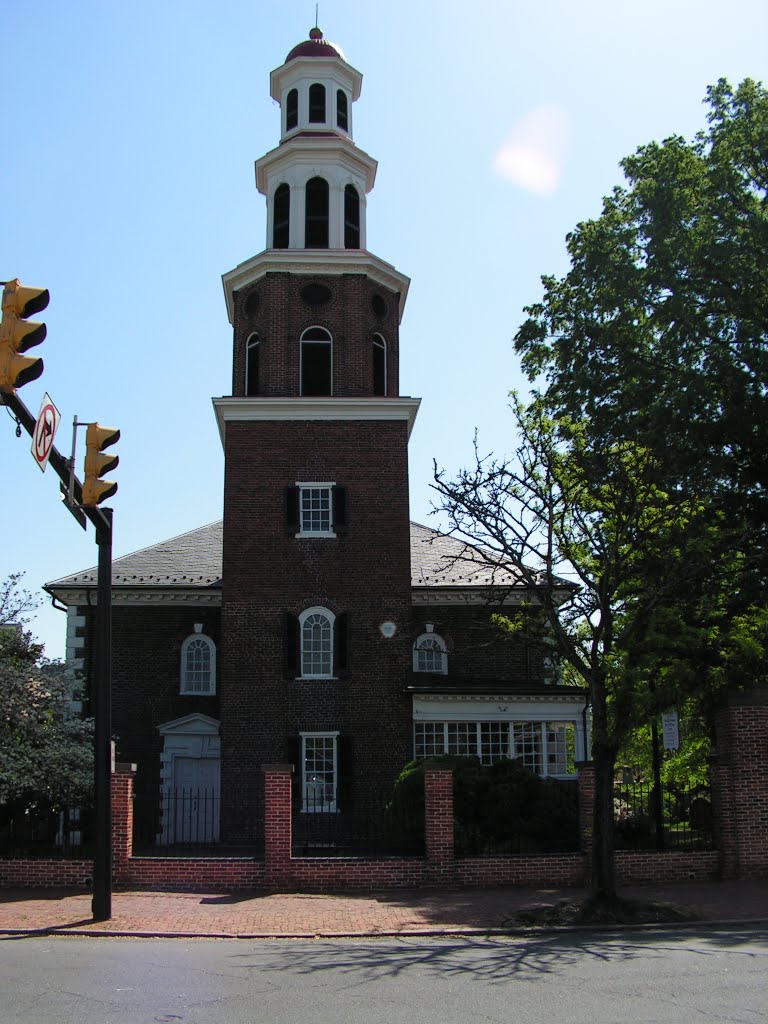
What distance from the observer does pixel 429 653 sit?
1174 inches

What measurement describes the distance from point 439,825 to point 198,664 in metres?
13.1

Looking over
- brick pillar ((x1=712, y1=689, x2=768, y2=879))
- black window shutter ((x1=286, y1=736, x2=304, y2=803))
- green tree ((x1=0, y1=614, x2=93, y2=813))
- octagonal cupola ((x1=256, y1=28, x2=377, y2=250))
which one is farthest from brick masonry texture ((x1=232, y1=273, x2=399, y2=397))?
brick pillar ((x1=712, y1=689, x2=768, y2=879))

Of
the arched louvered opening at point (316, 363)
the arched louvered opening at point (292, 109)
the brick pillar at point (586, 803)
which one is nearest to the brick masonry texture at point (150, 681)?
the arched louvered opening at point (316, 363)

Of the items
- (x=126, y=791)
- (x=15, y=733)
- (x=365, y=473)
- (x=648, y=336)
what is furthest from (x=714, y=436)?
(x=15, y=733)

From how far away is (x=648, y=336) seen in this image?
23.1 m

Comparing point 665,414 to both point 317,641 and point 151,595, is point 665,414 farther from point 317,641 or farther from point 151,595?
point 151,595

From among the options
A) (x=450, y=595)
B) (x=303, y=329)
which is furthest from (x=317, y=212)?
(x=450, y=595)

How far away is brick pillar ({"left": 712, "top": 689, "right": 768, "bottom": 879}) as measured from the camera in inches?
693

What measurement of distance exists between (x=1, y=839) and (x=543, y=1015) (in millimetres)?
12744

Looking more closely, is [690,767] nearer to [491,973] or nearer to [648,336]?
[648,336]

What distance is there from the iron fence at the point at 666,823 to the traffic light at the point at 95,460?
11.2 m

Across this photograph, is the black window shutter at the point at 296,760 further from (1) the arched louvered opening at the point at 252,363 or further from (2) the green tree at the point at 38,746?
(1) the arched louvered opening at the point at 252,363

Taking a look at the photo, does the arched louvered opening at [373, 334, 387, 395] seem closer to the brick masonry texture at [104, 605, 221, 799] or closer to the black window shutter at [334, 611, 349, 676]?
the black window shutter at [334, 611, 349, 676]

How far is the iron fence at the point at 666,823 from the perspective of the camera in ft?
61.6
